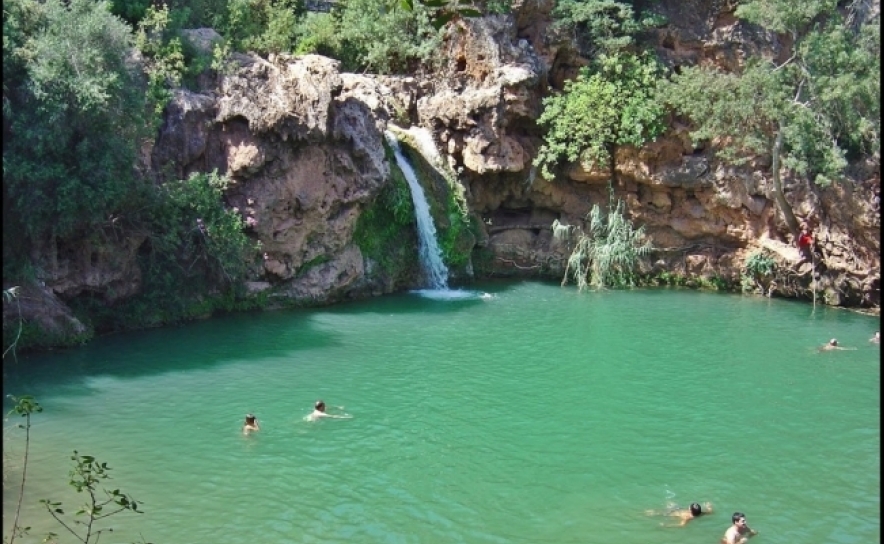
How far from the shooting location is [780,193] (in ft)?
80.6

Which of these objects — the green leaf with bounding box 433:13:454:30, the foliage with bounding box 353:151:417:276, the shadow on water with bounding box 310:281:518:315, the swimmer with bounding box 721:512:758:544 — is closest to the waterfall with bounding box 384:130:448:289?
the foliage with bounding box 353:151:417:276

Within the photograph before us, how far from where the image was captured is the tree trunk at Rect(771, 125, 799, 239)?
23650mm

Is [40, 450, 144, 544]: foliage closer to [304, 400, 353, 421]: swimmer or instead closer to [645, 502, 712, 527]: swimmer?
[304, 400, 353, 421]: swimmer

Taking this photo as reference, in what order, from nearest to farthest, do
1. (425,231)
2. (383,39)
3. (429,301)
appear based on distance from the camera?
(429,301) → (425,231) → (383,39)

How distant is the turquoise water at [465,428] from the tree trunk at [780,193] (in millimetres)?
4028

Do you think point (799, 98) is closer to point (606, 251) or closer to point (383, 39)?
point (606, 251)

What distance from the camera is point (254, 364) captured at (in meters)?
17.4

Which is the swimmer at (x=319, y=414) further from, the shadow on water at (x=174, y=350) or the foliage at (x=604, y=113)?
the foliage at (x=604, y=113)

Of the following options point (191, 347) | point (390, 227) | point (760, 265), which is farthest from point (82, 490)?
point (760, 265)

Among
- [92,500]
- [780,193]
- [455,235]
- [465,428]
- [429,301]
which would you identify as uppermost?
[780,193]

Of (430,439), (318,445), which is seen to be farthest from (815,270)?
(318,445)

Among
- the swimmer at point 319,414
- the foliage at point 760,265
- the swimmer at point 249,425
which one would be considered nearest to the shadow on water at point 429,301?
the foliage at point 760,265

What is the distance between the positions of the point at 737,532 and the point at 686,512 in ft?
3.32

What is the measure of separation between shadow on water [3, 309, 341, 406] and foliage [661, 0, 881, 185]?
12.7 m
